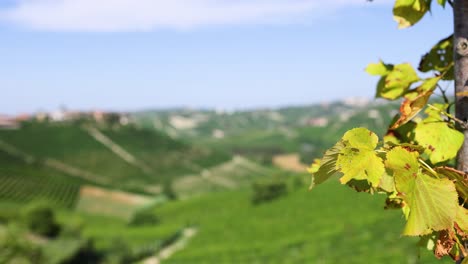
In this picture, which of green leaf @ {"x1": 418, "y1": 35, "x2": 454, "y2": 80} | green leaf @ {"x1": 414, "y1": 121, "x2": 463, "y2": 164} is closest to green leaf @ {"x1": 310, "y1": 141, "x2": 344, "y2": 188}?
green leaf @ {"x1": 414, "y1": 121, "x2": 463, "y2": 164}

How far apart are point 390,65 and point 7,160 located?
154m

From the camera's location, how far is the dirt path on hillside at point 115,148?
170 metres

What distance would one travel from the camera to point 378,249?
2816 centimetres

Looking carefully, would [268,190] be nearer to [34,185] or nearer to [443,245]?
[34,185]

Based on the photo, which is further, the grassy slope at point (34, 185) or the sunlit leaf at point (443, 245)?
the grassy slope at point (34, 185)

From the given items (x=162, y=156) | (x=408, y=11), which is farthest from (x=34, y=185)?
(x=408, y=11)

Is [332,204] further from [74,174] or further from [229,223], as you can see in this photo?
[74,174]

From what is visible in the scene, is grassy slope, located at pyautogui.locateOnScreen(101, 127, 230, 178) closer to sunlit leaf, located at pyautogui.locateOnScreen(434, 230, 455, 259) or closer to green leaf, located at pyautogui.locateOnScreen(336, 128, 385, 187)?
sunlit leaf, located at pyautogui.locateOnScreen(434, 230, 455, 259)

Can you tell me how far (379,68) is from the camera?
2.86 meters

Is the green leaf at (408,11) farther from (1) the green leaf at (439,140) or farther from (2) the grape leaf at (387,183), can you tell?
(2) the grape leaf at (387,183)

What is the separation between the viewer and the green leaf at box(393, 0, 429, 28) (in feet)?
8.54

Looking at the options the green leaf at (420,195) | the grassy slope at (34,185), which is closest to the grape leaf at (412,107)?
the green leaf at (420,195)

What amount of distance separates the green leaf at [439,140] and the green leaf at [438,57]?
2.53ft

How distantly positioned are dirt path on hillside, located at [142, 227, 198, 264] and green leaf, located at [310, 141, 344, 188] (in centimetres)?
5605
